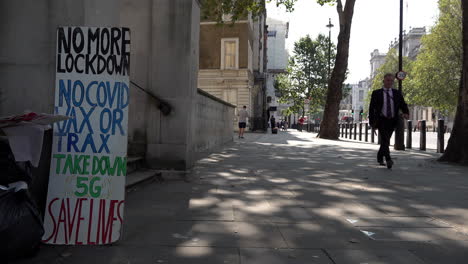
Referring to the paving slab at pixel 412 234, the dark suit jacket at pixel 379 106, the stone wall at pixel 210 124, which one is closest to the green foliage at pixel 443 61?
the stone wall at pixel 210 124

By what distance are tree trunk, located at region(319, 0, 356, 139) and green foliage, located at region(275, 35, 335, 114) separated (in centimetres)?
3361

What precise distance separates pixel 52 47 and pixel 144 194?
2.09 metres

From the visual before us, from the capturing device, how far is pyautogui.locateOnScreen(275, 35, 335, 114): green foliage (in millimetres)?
57000

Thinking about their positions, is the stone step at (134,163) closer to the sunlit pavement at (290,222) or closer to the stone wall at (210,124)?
the sunlit pavement at (290,222)

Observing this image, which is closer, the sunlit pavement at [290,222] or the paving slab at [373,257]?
the paving slab at [373,257]

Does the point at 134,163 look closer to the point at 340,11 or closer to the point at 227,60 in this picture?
the point at 340,11

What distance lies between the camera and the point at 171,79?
636 centimetres

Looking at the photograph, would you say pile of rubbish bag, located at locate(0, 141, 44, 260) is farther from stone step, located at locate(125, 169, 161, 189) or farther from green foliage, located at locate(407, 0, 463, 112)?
green foliage, located at locate(407, 0, 463, 112)

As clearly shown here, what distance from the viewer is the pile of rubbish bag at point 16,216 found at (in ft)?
8.00

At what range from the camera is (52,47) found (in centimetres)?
383

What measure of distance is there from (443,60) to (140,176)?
36214 millimetres

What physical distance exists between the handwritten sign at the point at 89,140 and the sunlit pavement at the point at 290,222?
197 mm

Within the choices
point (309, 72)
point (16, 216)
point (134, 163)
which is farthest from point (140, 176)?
point (309, 72)

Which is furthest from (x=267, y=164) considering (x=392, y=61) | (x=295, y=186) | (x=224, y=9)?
(x=392, y=61)
